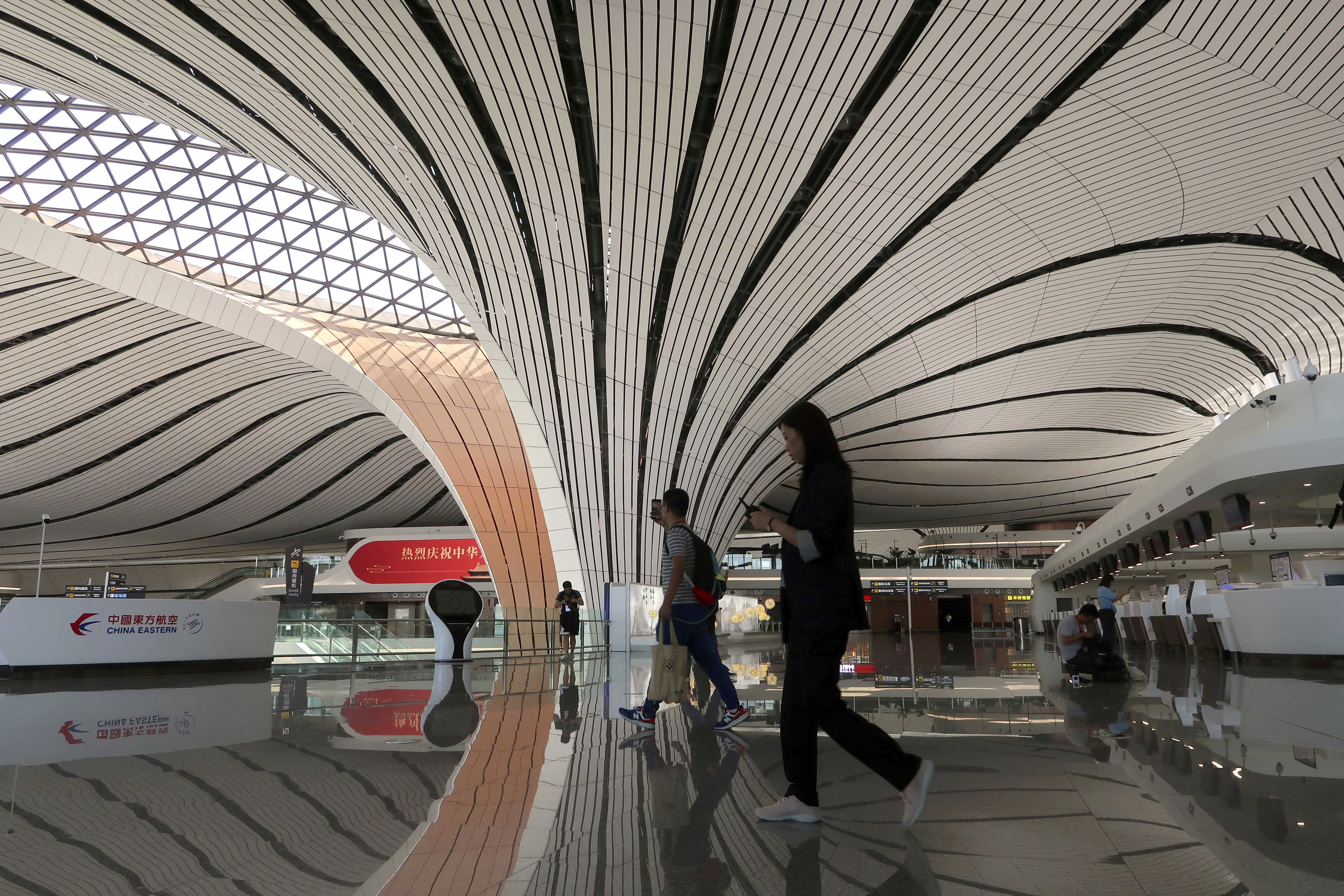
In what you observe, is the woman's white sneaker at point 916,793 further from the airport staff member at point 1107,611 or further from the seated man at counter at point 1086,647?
the airport staff member at point 1107,611

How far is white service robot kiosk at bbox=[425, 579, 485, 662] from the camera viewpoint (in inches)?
519

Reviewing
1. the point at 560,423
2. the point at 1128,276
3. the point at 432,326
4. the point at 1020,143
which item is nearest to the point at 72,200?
the point at 432,326

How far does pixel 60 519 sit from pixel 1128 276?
133ft

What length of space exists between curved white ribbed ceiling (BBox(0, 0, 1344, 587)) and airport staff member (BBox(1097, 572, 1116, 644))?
595 cm

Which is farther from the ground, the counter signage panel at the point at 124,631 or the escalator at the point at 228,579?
the escalator at the point at 228,579

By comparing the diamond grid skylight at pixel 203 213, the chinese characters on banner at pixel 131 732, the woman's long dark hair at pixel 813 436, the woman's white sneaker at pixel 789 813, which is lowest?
the chinese characters on banner at pixel 131 732

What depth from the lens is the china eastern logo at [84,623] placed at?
32.9ft

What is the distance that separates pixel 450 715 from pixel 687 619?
7.27 feet

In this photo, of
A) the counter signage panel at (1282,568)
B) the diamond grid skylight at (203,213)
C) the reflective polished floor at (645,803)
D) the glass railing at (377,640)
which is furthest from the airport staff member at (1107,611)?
the diamond grid skylight at (203,213)

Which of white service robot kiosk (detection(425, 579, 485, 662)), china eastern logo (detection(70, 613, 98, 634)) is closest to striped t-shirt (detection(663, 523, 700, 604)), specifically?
white service robot kiosk (detection(425, 579, 485, 662))

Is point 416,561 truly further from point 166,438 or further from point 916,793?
point 916,793

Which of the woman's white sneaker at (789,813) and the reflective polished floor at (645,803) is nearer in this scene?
the reflective polished floor at (645,803)

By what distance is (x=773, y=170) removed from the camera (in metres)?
12.0

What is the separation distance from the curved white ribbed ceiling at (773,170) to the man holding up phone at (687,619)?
21.6ft
